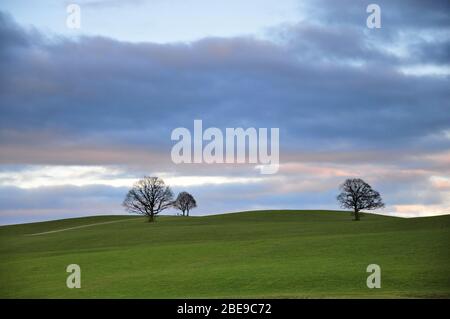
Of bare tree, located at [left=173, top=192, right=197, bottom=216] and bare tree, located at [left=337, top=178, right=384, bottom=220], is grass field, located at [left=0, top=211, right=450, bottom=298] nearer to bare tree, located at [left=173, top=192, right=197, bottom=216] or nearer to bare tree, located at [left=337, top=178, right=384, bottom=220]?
bare tree, located at [left=337, top=178, right=384, bottom=220]

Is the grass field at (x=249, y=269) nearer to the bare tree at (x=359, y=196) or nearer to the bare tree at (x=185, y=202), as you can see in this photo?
the bare tree at (x=359, y=196)

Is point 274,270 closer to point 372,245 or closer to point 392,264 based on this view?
point 392,264

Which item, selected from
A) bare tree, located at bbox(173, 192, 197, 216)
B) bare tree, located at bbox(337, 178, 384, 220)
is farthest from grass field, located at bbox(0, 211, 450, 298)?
bare tree, located at bbox(173, 192, 197, 216)

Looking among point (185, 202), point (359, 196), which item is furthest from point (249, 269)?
point (185, 202)

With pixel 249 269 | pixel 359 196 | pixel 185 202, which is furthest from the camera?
pixel 185 202

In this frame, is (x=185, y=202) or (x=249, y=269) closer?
(x=249, y=269)

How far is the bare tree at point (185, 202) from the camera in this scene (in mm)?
115694

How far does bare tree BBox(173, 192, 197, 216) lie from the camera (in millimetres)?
115694

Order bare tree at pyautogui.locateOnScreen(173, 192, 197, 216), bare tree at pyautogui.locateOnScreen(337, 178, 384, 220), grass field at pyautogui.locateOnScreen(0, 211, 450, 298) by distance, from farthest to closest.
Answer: bare tree at pyautogui.locateOnScreen(173, 192, 197, 216), bare tree at pyautogui.locateOnScreen(337, 178, 384, 220), grass field at pyautogui.locateOnScreen(0, 211, 450, 298)

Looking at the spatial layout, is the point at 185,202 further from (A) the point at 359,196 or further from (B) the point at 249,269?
(B) the point at 249,269

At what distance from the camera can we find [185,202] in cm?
11644

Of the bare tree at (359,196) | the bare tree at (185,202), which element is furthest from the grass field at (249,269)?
the bare tree at (185,202)
